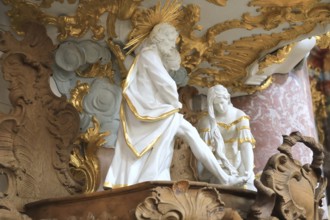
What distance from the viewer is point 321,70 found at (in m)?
7.96

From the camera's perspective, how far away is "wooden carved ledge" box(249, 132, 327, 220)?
3.78 m

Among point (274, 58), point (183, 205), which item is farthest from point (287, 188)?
point (274, 58)

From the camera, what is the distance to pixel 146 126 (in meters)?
4.12

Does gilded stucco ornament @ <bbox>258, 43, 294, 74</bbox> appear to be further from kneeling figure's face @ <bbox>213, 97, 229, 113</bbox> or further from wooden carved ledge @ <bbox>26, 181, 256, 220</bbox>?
wooden carved ledge @ <bbox>26, 181, 256, 220</bbox>

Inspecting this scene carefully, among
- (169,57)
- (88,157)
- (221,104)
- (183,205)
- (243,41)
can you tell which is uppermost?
(243,41)

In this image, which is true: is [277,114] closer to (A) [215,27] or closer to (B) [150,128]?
(A) [215,27]

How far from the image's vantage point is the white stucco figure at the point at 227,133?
4.69 m

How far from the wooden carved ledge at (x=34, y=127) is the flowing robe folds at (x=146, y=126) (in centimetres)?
71

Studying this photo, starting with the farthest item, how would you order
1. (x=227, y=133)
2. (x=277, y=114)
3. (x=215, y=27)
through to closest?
(x=277, y=114) → (x=215, y=27) → (x=227, y=133)

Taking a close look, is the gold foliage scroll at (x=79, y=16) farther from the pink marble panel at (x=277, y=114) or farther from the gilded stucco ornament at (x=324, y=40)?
the gilded stucco ornament at (x=324, y=40)

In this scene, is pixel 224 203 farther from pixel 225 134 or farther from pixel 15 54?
pixel 15 54

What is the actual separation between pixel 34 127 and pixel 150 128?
959 mm

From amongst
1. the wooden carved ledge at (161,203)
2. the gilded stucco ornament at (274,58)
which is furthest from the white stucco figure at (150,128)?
the gilded stucco ornament at (274,58)

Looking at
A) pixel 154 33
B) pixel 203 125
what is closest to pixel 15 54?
pixel 154 33
